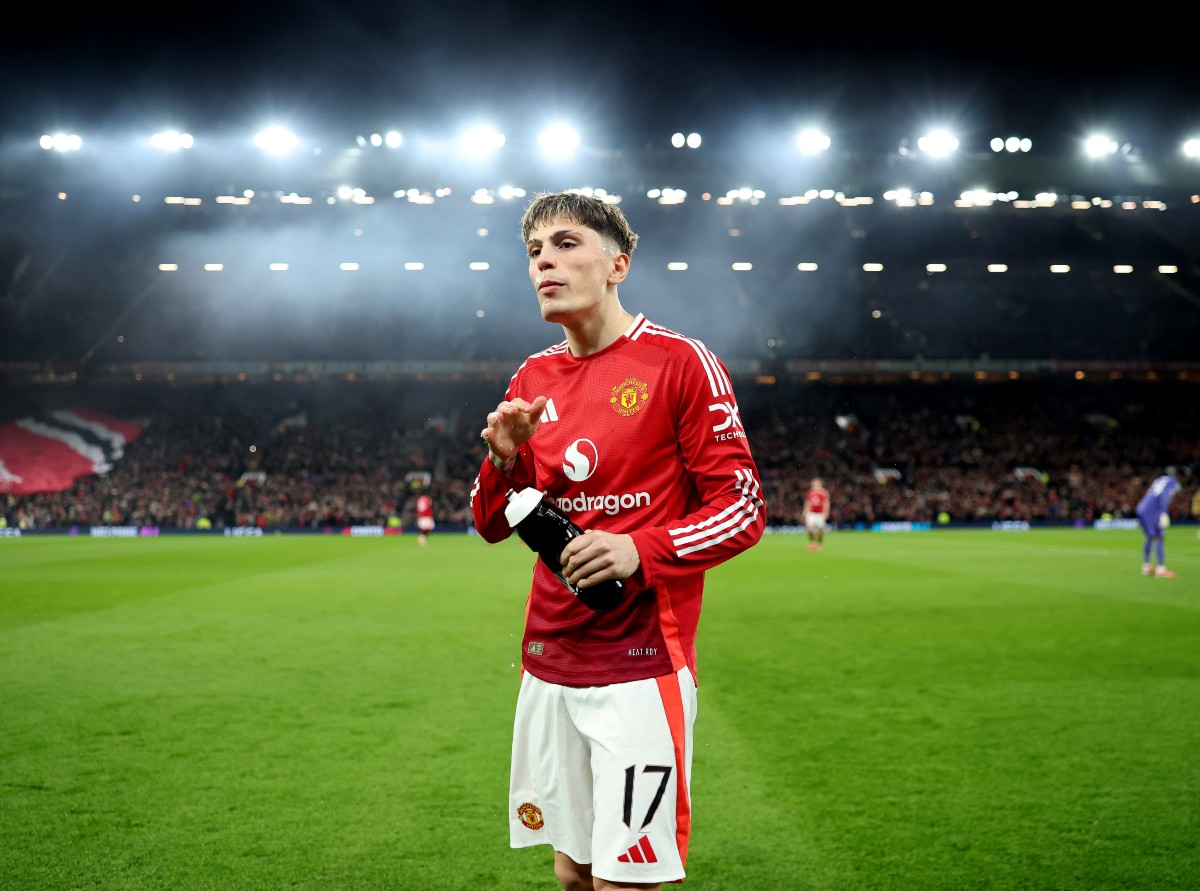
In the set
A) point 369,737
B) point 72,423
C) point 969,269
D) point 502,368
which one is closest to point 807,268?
point 969,269

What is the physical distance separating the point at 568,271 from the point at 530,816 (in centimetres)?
161

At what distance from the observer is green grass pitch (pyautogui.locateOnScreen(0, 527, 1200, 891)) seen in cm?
416

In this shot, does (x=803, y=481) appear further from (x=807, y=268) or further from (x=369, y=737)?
(x=369, y=737)

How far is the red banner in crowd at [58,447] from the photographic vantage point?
40.4m

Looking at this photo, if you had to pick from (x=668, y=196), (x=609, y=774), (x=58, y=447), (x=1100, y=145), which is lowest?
(x=609, y=774)

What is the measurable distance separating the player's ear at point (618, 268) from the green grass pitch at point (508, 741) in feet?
8.89

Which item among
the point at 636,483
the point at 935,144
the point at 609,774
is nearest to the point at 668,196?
the point at 935,144

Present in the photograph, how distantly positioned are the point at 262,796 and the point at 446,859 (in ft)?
4.68

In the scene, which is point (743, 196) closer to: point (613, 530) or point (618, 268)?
point (618, 268)

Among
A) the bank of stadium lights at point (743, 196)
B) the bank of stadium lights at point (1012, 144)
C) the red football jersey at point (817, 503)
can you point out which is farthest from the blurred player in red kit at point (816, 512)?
the bank of stadium lights at point (1012, 144)

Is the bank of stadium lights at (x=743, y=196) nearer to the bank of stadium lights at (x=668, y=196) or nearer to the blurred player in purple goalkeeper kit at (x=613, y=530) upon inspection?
the bank of stadium lights at (x=668, y=196)

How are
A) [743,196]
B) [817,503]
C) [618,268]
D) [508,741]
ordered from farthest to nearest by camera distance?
[743,196] < [817,503] < [508,741] < [618,268]

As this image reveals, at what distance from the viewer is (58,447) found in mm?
42562

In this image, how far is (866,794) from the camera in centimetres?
505
